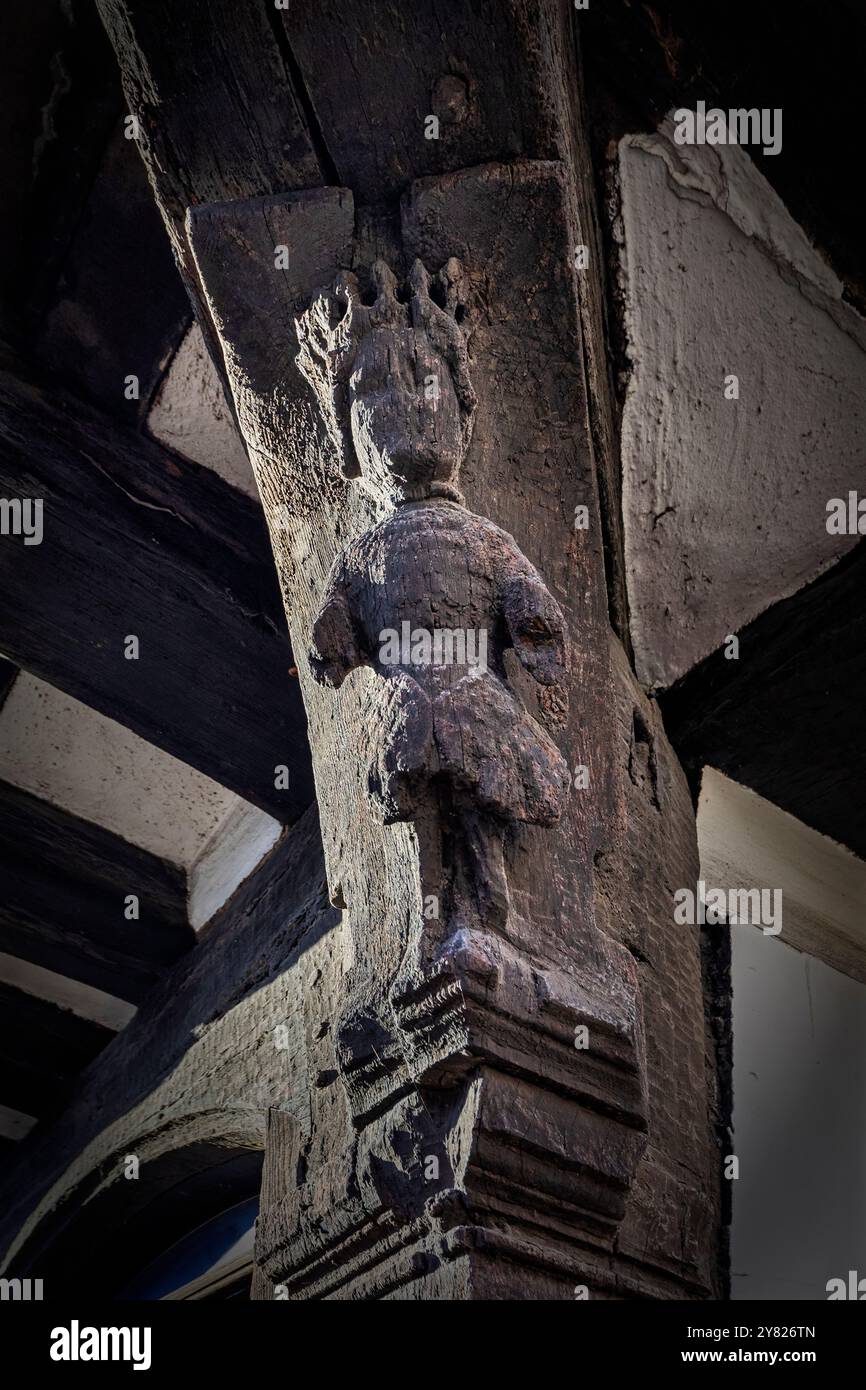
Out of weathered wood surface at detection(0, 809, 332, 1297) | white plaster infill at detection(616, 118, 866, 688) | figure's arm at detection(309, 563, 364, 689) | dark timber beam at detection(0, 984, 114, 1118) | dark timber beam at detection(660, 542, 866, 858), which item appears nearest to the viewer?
figure's arm at detection(309, 563, 364, 689)

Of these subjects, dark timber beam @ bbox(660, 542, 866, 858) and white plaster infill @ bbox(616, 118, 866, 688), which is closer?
white plaster infill @ bbox(616, 118, 866, 688)

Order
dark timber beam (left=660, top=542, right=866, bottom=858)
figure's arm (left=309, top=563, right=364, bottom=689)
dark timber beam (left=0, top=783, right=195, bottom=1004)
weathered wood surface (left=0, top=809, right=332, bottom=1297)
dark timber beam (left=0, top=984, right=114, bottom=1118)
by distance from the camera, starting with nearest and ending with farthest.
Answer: figure's arm (left=309, top=563, right=364, bottom=689)
dark timber beam (left=660, top=542, right=866, bottom=858)
weathered wood surface (left=0, top=809, right=332, bottom=1297)
dark timber beam (left=0, top=783, right=195, bottom=1004)
dark timber beam (left=0, top=984, right=114, bottom=1118)

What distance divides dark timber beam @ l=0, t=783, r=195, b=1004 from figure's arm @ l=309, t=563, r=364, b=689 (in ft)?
4.59

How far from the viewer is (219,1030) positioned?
2.21 meters

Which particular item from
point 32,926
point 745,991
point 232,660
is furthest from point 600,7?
point 32,926

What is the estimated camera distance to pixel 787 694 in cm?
182

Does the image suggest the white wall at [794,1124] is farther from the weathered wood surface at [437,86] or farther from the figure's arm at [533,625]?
the weathered wood surface at [437,86]

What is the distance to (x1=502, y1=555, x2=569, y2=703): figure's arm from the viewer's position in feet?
4.08

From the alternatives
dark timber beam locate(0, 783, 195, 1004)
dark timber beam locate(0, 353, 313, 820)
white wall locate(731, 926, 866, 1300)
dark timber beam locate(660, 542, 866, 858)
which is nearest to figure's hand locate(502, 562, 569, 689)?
dark timber beam locate(660, 542, 866, 858)

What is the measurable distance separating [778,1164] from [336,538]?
37.4 inches

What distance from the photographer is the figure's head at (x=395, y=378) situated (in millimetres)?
1304

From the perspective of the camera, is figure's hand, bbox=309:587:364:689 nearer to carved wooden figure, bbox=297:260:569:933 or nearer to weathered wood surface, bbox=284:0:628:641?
carved wooden figure, bbox=297:260:569:933

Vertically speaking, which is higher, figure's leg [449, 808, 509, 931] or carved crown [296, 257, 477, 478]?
carved crown [296, 257, 477, 478]

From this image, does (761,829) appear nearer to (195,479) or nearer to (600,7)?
(195,479)
